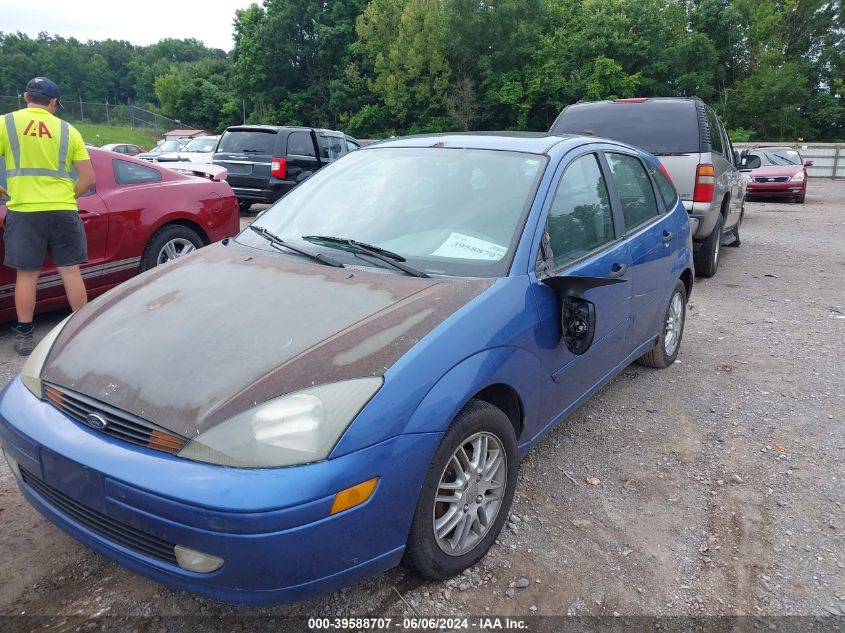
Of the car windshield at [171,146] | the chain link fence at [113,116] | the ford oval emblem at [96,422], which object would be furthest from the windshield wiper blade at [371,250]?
the chain link fence at [113,116]

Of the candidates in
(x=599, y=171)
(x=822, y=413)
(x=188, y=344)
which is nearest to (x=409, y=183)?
(x=599, y=171)

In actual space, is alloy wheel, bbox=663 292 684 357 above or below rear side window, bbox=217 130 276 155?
below

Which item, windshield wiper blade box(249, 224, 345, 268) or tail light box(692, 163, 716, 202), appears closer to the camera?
windshield wiper blade box(249, 224, 345, 268)

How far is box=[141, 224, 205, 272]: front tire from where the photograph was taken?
18.9ft

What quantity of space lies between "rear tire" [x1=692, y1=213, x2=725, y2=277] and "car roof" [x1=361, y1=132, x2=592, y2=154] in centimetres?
426

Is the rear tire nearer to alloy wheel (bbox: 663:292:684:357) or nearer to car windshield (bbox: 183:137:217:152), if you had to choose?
alloy wheel (bbox: 663:292:684:357)

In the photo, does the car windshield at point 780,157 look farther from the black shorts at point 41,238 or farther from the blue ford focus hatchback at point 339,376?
the black shorts at point 41,238

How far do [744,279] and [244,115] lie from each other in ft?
175

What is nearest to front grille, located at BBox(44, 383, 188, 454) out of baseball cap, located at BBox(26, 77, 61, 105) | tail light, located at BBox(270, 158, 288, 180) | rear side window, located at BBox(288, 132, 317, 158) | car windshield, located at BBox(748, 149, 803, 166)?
baseball cap, located at BBox(26, 77, 61, 105)

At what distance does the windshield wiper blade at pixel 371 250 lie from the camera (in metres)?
2.75

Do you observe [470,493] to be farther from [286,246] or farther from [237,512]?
[286,246]

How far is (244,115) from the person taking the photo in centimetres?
5475

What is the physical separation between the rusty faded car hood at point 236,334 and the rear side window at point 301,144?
32.5 ft

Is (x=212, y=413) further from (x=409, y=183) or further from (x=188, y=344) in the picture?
(x=409, y=183)
